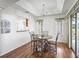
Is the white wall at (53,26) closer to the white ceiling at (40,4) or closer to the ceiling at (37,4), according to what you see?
the white ceiling at (40,4)

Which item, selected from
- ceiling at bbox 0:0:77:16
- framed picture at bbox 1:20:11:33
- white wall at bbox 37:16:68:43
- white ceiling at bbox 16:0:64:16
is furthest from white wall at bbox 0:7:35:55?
white wall at bbox 37:16:68:43

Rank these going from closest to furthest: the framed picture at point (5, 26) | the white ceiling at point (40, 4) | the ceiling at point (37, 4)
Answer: the ceiling at point (37, 4), the framed picture at point (5, 26), the white ceiling at point (40, 4)

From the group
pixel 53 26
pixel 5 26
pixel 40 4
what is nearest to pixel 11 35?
pixel 5 26

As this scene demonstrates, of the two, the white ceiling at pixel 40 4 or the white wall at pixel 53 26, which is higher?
the white ceiling at pixel 40 4

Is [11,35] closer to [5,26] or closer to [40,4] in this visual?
[5,26]

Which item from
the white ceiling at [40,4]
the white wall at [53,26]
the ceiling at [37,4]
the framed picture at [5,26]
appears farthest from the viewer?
the white wall at [53,26]

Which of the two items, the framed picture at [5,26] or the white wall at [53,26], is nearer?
the framed picture at [5,26]

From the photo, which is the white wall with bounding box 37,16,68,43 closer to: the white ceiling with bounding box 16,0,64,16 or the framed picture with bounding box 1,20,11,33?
the white ceiling with bounding box 16,0,64,16

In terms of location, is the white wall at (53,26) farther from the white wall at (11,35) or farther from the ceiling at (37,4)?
the white wall at (11,35)

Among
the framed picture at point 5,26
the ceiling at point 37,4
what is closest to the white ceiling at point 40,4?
the ceiling at point 37,4

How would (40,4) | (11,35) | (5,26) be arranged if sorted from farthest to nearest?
(40,4)
(11,35)
(5,26)

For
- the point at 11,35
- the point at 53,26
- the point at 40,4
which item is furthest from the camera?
the point at 53,26

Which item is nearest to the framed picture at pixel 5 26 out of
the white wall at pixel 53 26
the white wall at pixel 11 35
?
the white wall at pixel 11 35

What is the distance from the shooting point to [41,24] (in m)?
7.25
